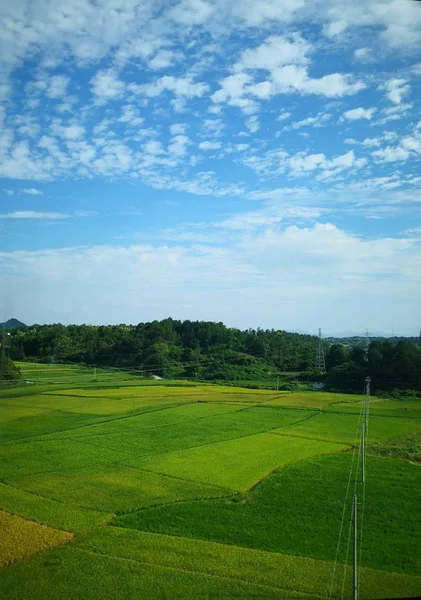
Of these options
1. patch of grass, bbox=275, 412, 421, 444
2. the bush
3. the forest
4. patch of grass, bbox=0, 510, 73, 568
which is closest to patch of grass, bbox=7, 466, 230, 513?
patch of grass, bbox=0, 510, 73, 568

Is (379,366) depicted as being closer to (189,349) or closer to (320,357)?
(320,357)

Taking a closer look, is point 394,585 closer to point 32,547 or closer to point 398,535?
point 398,535

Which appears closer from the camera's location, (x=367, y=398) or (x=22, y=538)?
(x=22, y=538)

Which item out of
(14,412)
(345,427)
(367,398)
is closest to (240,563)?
(14,412)

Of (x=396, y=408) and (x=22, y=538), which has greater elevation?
(x=396, y=408)

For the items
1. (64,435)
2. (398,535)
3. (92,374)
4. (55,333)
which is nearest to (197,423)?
(64,435)

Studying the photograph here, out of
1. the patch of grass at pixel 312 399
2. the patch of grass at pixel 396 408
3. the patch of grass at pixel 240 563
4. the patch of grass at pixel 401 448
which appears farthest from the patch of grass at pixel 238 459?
the patch of grass at pixel 312 399
